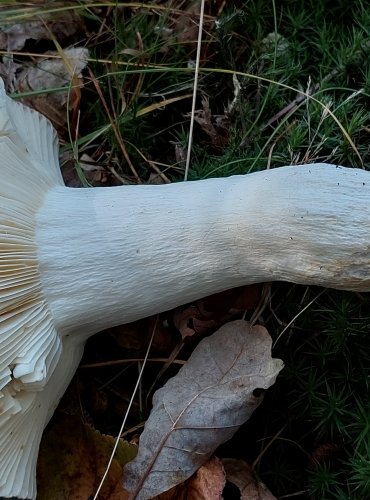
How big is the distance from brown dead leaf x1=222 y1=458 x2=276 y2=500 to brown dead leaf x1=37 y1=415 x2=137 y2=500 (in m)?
0.25

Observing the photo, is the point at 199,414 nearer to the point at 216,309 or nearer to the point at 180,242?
the point at 216,309

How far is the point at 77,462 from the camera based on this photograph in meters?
1.84

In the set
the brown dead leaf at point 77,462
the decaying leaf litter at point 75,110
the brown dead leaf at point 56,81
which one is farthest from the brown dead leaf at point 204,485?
the brown dead leaf at point 56,81

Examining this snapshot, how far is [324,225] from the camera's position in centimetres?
150

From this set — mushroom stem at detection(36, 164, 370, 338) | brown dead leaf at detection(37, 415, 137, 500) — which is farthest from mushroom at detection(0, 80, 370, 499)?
brown dead leaf at detection(37, 415, 137, 500)

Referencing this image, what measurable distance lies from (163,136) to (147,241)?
0.58 m

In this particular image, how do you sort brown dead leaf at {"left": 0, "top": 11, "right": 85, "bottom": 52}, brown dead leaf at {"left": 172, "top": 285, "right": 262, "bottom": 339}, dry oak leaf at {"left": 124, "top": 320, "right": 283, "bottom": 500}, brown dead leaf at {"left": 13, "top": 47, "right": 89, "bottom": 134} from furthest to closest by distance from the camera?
brown dead leaf at {"left": 0, "top": 11, "right": 85, "bottom": 52}
brown dead leaf at {"left": 13, "top": 47, "right": 89, "bottom": 134}
brown dead leaf at {"left": 172, "top": 285, "right": 262, "bottom": 339}
dry oak leaf at {"left": 124, "top": 320, "right": 283, "bottom": 500}

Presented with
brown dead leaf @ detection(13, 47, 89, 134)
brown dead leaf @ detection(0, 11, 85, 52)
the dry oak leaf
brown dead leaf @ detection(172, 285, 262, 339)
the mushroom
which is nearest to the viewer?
the mushroom

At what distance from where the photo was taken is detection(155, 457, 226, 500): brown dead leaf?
1.72m

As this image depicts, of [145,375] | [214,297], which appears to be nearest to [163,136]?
[214,297]

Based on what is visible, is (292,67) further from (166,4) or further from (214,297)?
(214,297)

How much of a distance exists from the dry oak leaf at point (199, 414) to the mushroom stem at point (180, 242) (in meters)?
0.21

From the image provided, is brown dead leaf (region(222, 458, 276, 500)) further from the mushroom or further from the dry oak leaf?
A: the mushroom

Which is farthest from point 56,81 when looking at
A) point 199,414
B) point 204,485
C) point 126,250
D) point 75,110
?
point 204,485
